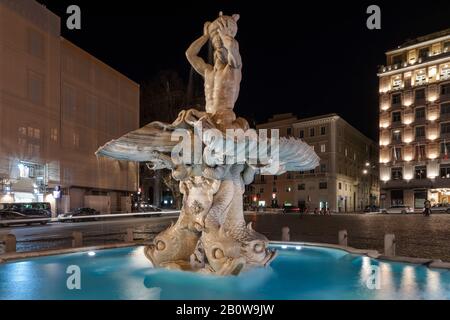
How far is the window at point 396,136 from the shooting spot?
56.2 meters

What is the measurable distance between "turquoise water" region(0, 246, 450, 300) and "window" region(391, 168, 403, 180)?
166 ft

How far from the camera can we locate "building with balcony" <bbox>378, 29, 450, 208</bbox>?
52094 millimetres

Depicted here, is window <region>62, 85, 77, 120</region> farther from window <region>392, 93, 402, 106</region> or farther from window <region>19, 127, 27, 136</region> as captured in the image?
window <region>392, 93, 402, 106</region>

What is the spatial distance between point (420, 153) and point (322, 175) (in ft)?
44.2

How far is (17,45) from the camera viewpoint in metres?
32.8

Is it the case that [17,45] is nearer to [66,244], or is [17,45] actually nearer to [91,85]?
[91,85]

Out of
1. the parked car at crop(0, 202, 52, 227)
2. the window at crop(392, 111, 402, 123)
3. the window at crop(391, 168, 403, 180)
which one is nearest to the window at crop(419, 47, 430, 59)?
the window at crop(392, 111, 402, 123)

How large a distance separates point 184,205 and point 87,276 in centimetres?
204

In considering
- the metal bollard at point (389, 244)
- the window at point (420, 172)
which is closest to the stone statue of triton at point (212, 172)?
the metal bollard at point (389, 244)

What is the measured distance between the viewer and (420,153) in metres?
54.0

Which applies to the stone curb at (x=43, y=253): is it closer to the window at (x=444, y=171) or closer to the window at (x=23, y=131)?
the window at (x=23, y=131)

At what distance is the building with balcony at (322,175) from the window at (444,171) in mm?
11192

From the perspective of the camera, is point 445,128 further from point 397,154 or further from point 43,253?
point 43,253
